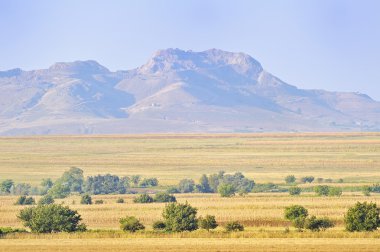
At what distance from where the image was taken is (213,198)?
9000 centimetres

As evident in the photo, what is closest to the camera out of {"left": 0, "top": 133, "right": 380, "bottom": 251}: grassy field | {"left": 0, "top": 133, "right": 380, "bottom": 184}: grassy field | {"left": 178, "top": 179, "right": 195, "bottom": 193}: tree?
{"left": 0, "top": 133, "right": 380, "bottom": 251}: grassy field

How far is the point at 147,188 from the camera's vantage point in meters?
111

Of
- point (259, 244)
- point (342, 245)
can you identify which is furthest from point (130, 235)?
point (342, 245)

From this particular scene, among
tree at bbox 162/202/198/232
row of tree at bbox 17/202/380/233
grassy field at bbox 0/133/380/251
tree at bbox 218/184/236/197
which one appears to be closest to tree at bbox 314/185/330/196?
grassy field at bbox 0/133/380/251

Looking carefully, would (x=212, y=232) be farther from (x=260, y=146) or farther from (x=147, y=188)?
(x=260, y=146)

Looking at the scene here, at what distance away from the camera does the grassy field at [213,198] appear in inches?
2080

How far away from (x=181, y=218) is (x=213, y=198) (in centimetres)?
3075

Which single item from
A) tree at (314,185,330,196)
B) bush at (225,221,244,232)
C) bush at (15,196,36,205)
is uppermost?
tree at (314,185,330,196)

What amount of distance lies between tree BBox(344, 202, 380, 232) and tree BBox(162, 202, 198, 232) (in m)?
8.04

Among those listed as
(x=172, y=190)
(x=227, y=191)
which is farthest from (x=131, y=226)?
(x=172, y=190)

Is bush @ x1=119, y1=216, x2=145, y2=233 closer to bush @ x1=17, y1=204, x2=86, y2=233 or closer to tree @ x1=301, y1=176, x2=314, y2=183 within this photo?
bush @ x1=17, y1=204, x2=86, y2=233

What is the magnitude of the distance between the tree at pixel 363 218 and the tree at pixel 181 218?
26.4 feet

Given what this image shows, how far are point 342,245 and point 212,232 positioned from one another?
8.74 meters

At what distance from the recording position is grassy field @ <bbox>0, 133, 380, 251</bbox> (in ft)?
173
